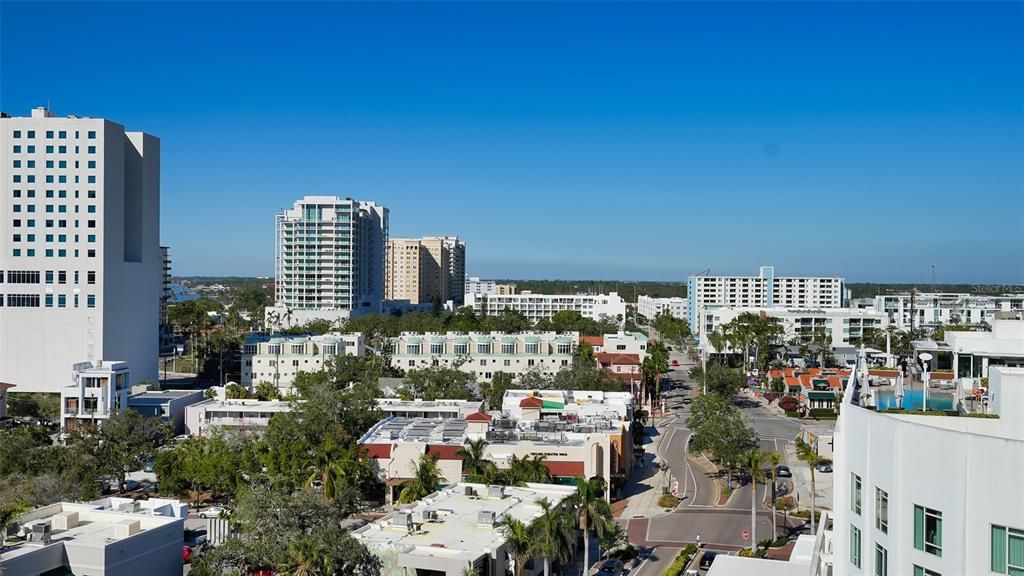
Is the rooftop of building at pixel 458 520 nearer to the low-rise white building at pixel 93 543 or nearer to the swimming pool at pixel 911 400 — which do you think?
the low-rise white building at pixel 93 543

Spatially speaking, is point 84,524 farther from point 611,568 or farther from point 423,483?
point 611,568

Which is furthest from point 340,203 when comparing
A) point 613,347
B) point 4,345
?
point 4,345

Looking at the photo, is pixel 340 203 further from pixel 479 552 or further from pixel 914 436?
pixel 914 436

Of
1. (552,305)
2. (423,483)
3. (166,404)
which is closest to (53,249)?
(166,404)

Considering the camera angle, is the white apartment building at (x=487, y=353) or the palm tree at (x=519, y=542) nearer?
the palm tree at (x=519, y=542)

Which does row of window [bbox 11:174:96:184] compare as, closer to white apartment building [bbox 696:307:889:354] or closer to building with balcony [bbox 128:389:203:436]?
building with balcony [bbox 128:389:203:436]

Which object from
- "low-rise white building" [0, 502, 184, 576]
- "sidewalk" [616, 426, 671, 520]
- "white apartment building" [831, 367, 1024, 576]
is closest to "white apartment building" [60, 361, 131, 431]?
"low-rise white building" [0, 502, 184, 576]

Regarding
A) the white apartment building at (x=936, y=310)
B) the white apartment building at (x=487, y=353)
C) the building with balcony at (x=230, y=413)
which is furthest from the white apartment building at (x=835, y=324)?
the building with balcony at (x=230, y=413)
